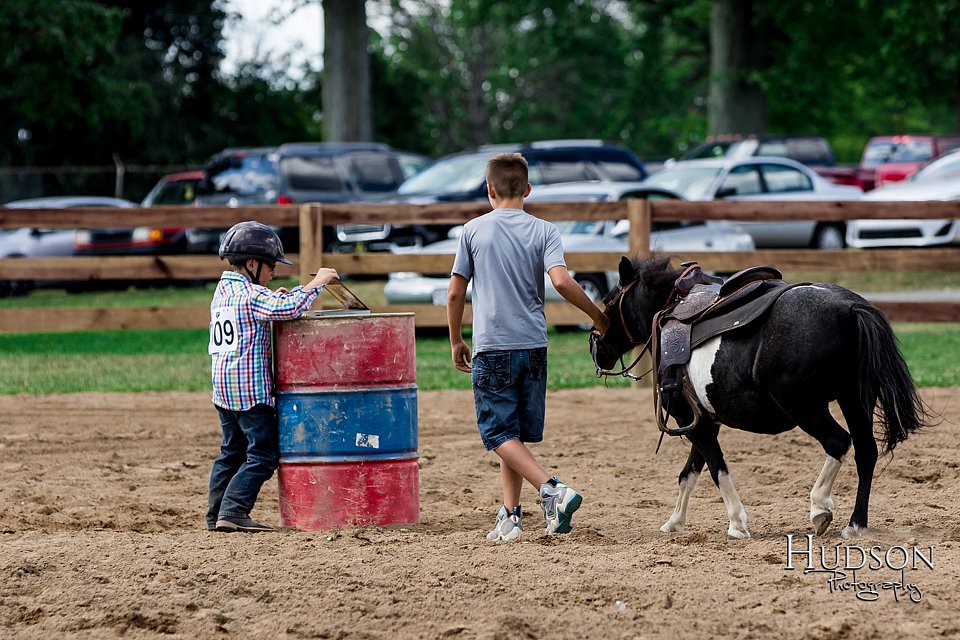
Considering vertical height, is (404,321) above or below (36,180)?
below

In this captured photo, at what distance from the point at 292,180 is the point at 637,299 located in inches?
582

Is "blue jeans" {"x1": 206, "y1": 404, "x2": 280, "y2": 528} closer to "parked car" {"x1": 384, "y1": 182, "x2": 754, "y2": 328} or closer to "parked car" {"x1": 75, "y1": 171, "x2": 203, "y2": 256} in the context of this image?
"parked car" {"x1": 384, "y1": 182, "x2": 754, "y2": 328}

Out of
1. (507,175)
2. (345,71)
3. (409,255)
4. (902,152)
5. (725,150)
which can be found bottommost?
(409,255)

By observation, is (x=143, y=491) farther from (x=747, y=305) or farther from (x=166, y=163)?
(x=166, y=163)

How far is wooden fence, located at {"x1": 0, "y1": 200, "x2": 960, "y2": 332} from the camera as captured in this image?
1195 centimetres

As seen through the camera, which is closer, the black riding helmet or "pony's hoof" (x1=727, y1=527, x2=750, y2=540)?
"pony's hoof" (x1=727, y1=527, x2=750, y2=540)

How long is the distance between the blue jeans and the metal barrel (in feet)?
0.19

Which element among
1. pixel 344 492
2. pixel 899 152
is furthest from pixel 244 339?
pixel 899 152

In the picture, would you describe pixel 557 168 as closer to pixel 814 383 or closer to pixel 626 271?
pixel 626 271

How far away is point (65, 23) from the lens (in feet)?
66.6

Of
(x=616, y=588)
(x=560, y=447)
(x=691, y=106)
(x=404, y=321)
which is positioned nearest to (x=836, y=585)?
(x=616, y=588)

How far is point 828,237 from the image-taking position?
19.5 metres

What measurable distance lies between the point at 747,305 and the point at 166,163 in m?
29.5

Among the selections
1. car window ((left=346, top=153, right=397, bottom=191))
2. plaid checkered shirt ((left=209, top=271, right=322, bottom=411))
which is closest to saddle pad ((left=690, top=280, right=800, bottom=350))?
plaid checkered shirt ((left=209, top=271, right=322, bottom=411))
